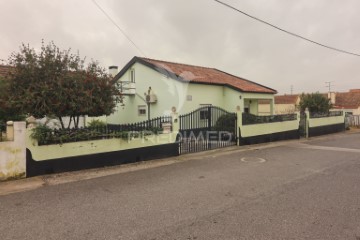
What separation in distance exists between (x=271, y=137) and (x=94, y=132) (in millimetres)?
10140

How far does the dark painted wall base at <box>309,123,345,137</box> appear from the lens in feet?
57.6

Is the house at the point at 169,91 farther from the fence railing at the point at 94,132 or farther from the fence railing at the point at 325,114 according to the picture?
the fence railing at the point at 94,132

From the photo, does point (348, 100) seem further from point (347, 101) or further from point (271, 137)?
point (271, 137)

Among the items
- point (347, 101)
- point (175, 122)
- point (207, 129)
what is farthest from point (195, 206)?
point (347, 101)

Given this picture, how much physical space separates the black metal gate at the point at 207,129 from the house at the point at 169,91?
3743mm

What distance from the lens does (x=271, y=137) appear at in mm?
14289

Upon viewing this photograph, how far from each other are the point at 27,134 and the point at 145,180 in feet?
11.2

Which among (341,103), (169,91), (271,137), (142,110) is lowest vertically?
(271,137)

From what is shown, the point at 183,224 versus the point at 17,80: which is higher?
the point at 17,80

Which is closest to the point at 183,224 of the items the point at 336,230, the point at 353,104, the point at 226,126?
the point at 336,230

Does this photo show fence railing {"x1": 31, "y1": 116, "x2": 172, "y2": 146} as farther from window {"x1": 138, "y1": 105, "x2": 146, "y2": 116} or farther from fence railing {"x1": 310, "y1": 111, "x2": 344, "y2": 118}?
fence railing {"x1": 310, "y1": 111, "x2": 344, "y2": 118}

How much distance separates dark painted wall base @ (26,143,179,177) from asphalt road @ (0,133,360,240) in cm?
105

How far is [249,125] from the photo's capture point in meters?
12.9

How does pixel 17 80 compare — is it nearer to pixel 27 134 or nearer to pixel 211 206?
pixel 27 134
